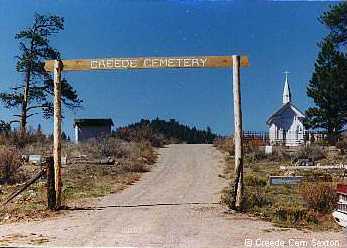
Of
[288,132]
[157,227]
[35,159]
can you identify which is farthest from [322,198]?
[288,132]

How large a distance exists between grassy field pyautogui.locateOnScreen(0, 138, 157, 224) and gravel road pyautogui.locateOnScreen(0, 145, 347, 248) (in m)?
0.63

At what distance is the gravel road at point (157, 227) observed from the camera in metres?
8.72

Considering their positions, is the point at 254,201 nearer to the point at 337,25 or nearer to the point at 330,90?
the point at 337,25

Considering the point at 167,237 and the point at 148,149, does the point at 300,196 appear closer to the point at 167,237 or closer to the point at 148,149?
the point at 167,237

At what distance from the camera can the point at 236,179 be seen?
11625 millimetres

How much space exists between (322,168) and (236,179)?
8393 millimetres

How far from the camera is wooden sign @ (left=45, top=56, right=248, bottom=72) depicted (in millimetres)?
11195

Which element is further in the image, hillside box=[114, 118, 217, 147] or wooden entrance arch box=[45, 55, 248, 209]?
hillside box=[114, 118, 217, 147]

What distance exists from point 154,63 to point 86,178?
705cm

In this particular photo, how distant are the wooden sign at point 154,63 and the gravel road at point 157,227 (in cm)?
273


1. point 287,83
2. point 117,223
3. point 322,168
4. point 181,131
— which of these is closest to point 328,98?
point 322,168

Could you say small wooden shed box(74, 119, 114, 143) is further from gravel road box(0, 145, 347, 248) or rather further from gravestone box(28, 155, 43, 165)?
gravel road box(0, 145, 347, 248)

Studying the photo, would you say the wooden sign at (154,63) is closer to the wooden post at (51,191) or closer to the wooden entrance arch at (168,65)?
the wooden entrance arch at (168,65)

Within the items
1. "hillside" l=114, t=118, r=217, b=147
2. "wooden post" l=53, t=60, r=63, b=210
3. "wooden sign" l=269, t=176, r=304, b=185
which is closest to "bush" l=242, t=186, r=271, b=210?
"wooden sign" l=269, t=176, r=304, b=185
